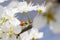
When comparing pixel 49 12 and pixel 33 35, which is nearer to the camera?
pixel 49 12

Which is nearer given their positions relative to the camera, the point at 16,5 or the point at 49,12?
the point at 49,12

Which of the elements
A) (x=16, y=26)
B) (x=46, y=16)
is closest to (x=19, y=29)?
(x=16, y=26)

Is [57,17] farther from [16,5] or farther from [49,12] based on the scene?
[16,5]

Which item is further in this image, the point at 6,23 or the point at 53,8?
the point at 6,23

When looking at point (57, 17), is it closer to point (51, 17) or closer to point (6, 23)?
point (51, 17)

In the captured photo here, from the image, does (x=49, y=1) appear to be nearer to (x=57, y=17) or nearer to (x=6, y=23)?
(x=57, y=17)

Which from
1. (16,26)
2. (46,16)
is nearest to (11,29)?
(16,26)

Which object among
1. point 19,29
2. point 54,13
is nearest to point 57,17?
point 54,13
